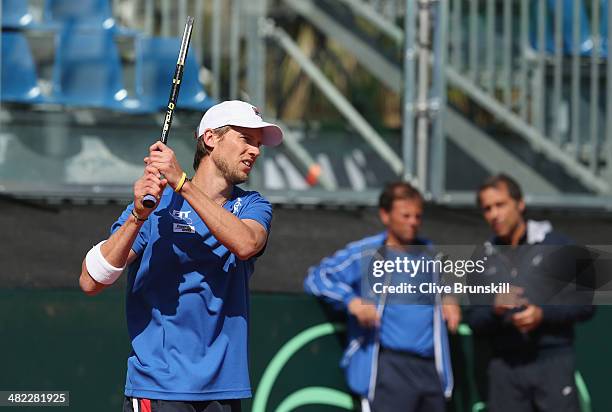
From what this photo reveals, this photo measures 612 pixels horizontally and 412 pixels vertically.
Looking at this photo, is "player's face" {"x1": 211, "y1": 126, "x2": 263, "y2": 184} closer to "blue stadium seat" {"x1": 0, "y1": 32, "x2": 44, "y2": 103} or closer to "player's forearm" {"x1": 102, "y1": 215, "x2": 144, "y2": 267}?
"player's forearm" {"x1": 102, "y1": 215, "x2": 144, "y2": 267}

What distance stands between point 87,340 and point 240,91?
208cm

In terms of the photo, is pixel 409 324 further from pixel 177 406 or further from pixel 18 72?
pixel 18 72

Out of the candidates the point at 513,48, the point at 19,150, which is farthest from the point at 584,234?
the point at 19,150

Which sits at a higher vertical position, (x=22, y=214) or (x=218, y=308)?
(x=22, y=214)

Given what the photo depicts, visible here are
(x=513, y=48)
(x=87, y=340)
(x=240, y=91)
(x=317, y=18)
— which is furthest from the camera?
(x=317, y=18)

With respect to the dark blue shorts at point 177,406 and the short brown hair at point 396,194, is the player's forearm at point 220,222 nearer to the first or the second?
the dark blue shorts at point 177,406

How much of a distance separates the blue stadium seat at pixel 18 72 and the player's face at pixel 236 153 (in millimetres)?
3290

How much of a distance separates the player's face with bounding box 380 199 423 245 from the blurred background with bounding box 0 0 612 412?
0.35 meters

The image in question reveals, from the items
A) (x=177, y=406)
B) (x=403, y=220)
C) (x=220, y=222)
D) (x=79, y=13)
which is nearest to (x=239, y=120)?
(x=220, y=222)

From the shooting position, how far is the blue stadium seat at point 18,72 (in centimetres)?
736

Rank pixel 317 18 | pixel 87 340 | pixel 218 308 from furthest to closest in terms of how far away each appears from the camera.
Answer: pixel 317 18, pixel 87 340, pixel 218 308

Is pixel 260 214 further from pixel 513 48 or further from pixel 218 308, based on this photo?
pixel 513 48

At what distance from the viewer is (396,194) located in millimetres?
6777

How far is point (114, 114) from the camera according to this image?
761 centimetres
